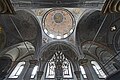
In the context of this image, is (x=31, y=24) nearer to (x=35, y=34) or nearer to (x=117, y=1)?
(x=35, y=34)

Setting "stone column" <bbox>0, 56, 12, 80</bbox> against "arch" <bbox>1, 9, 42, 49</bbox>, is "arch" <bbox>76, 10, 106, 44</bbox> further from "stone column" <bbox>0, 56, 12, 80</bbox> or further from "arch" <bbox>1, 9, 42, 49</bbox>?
"stone column" <bbox>0, 56, 12, 80</bbox>

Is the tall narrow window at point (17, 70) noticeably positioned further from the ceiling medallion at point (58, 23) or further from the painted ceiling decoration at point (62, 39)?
the ceiling medallion at point (58, 23)

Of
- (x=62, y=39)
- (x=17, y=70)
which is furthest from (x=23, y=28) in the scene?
(x=17, y=70)

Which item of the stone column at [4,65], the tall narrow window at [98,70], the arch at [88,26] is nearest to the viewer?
the stone column at [4,65]

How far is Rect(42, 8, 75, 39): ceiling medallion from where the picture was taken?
16766 mm

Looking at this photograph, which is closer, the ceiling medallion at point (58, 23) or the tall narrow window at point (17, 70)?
the tall narrow window at point (17, 70)

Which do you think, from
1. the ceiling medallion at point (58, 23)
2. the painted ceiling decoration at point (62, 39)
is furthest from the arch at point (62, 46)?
the ceiling medallion at point (58, 23)

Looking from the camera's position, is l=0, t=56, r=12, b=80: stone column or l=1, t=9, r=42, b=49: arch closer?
l=0, t=56, r=12, b=80: stone column

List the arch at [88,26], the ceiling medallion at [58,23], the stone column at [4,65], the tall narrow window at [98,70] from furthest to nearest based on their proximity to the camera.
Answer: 1. the ceiling medallion at [58,23]
2. the arch at [88,26]
3. the tall narrow window at [98,70]
4. the stone column at [4,65]

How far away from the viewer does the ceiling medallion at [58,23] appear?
16766mm

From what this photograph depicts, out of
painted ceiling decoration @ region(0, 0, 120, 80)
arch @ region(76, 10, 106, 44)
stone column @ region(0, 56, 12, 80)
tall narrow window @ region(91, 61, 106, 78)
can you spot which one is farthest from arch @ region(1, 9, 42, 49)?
tall narrow window @ region(91, 61, 106, 78)

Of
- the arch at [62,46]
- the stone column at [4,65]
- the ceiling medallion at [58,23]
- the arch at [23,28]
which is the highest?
the ceiling medallion at [58,23]

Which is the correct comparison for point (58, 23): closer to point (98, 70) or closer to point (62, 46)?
point (62, 46)

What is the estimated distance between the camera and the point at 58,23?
17938 mm
